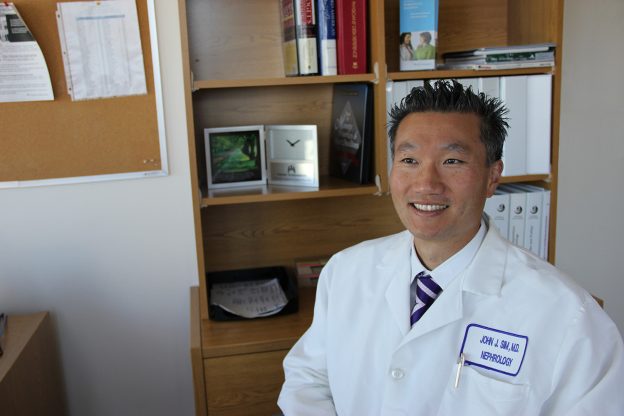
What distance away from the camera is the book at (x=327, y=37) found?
194 centimetres

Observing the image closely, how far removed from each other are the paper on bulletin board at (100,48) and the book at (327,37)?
0.63m

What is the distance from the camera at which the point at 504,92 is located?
2.01 metres

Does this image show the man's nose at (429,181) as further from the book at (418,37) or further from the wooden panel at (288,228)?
the wooden panel at (288,228)

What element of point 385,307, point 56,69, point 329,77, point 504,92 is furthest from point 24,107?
point 504,92

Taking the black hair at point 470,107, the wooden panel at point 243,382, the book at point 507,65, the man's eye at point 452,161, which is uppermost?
the book at point 507,65

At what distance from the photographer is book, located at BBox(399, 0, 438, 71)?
200cm

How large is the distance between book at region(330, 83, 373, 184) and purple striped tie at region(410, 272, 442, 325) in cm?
66

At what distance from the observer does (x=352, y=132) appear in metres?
2.07

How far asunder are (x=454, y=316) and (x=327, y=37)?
3.35 feet

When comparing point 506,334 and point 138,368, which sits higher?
point 506,334

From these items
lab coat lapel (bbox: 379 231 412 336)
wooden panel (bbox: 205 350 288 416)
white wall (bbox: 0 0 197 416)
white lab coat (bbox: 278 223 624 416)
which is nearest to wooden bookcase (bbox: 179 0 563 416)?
wooden panel (bbox: 205 350 288 416)

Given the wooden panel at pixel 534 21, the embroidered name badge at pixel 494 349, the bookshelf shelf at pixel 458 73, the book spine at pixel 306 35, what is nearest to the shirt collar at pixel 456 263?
the embroidered name badge at pixel 494 349

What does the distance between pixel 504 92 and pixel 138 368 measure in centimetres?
164

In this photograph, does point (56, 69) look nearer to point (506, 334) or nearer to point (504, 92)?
point (504, 92)
